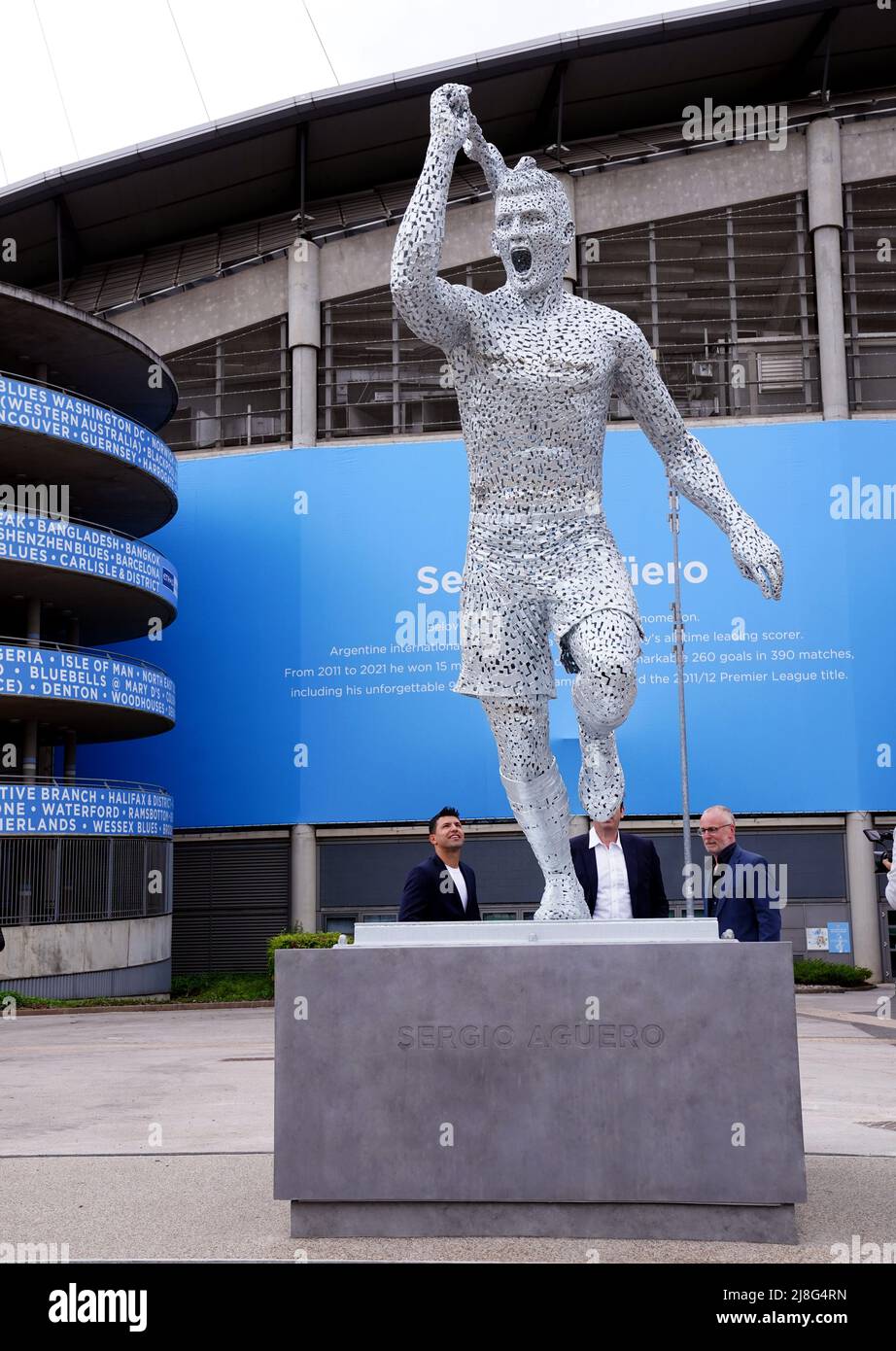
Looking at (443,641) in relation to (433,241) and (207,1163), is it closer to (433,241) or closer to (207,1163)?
(207,1163)

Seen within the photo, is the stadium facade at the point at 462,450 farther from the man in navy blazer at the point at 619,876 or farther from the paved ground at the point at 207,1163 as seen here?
the man in navy blazer at the point at 619,876

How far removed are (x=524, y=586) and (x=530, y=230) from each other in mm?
1378

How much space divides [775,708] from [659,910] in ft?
→ 54.0

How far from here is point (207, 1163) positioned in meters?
5.81

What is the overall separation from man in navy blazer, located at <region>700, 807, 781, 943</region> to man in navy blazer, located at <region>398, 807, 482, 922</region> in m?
1.09

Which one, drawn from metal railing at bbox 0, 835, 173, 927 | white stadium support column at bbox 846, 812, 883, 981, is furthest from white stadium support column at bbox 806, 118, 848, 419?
metal railing at bbox 0, 835, 173, 927

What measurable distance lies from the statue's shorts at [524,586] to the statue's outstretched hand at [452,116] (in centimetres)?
138

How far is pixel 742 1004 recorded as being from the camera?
172 inches

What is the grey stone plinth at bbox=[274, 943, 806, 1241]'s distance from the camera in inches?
170

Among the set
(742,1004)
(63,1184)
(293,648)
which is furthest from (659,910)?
(293,648)

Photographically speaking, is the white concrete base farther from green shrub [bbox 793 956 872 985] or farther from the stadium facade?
green shrub [bbox 793 956 872 985]

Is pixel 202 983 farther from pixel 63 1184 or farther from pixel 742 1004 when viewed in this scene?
pixel 742 1004

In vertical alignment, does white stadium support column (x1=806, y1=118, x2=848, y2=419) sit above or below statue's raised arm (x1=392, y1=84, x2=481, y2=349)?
above

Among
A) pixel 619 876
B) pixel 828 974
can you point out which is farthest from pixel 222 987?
pixel 619 876
